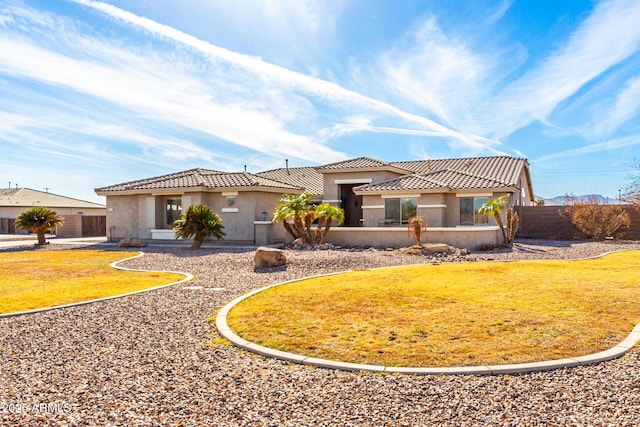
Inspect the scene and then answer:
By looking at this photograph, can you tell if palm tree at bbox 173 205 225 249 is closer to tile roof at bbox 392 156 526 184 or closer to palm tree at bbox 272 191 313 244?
palm tree at bbox 272 191 313 244

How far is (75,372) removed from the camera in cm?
536

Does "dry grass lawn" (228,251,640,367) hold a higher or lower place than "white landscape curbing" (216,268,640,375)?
higher

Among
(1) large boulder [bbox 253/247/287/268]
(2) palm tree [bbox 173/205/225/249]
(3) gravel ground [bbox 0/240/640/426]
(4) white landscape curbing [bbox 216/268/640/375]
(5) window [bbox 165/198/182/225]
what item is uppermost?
(5) window [bbox 165/198/182/225]

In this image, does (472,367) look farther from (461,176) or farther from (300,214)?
(461,176)

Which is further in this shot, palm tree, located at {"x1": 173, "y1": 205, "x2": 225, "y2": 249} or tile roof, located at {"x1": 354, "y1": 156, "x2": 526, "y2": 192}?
tile roof, located at {"x1": 354, "y1": 156, "x2": 526, "y2": 192}

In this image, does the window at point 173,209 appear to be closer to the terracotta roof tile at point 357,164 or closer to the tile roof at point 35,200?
the terracotta roof tile at point 357,164

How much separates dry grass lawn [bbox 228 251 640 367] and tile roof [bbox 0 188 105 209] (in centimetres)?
4786

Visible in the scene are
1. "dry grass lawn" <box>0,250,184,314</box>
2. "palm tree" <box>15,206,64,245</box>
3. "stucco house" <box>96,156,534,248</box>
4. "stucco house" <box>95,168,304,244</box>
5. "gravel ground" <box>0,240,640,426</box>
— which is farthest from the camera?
"palm tree" <box>15,206,64,245</box>

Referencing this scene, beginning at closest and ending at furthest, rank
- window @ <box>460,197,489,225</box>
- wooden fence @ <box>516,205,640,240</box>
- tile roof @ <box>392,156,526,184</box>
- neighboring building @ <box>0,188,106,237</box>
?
window @ <box>460,197,489,225</box> → wooden fence @ <box>516,205,640,240</box> → tile roof @ <box>392,156,526,184</box> → neighboring building @ <box>0,188,106,237</box>

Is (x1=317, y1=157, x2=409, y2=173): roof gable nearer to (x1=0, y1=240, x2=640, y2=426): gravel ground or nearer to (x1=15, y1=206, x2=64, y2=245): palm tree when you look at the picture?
(x1=15, y1=206, x2=64, y2=245): palm tree

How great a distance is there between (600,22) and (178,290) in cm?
1561

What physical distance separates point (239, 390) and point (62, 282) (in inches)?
406

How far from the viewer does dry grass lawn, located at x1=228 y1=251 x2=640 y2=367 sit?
581 centimetres

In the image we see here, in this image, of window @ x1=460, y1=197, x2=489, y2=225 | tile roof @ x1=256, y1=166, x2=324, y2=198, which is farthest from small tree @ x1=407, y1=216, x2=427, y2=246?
tile roof @ x1=256, y1=166, x2=324, y2=198
